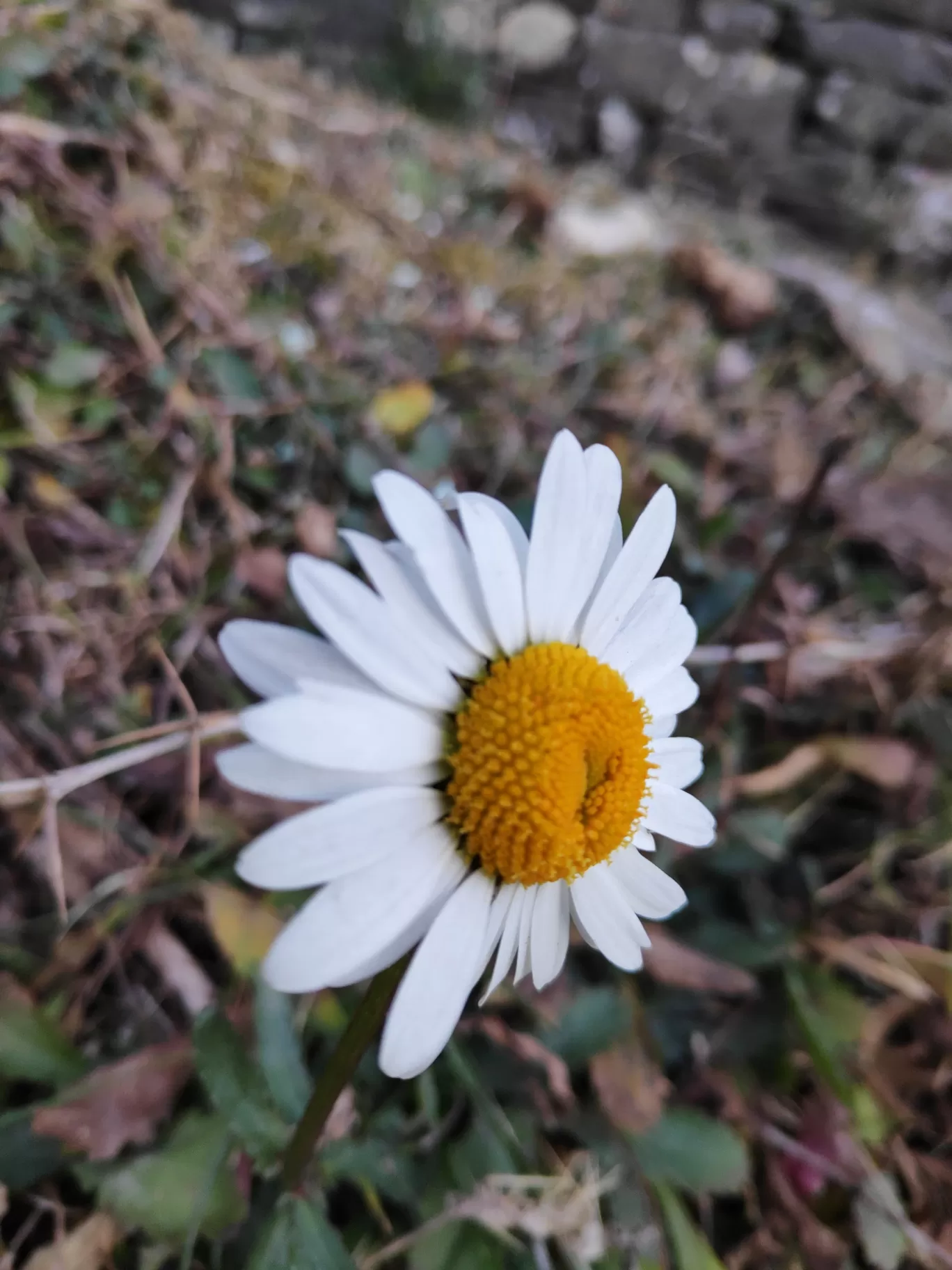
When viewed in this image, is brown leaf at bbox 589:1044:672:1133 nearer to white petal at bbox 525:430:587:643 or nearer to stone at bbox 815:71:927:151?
white petal at bbox 525:430:587:643

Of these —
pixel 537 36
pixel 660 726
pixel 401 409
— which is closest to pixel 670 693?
pixel 660 726

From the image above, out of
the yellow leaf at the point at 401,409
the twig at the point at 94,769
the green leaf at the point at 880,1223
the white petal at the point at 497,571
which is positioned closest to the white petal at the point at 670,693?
the white petal at the point at 497,571

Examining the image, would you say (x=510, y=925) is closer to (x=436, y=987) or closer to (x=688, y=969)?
(x=436, y=987)

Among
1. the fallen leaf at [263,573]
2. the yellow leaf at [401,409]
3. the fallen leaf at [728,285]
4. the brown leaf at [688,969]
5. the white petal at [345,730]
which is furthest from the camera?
the fallen leaf at [728,285]

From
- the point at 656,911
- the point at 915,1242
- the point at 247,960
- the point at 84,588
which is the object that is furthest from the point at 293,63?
the point at 915,1242

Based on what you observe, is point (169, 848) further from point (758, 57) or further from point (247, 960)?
point (758, 57)

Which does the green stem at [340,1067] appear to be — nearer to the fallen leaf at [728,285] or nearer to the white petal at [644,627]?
the white petal at [644,627]

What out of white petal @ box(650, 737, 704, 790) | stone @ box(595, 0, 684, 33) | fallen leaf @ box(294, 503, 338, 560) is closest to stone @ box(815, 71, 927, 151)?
stone @ box(595, 0, 684, 33)
